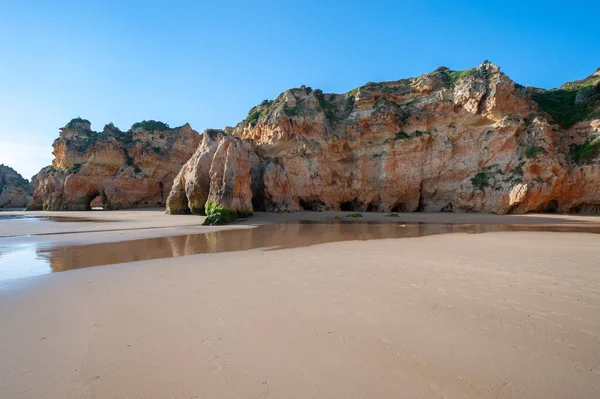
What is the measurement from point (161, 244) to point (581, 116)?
32.0 meters

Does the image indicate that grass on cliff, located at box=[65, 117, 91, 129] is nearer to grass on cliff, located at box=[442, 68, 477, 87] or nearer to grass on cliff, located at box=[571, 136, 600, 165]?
grass on cliff, located at box=[442, 68, 477, 87]

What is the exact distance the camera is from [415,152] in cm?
2759

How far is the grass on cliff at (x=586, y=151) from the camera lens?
70.4 feet

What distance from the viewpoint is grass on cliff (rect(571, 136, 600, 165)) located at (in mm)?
21453

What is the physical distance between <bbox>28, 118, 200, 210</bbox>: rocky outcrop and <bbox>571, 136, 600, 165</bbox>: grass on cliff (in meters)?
39.4

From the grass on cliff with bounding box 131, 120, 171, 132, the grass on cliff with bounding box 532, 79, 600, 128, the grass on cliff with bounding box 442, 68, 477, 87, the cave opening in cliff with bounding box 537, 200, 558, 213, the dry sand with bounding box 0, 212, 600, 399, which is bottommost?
the cave opening in cliff with bounding box 537, 200, 558, 213

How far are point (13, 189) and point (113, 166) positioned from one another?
114 ft

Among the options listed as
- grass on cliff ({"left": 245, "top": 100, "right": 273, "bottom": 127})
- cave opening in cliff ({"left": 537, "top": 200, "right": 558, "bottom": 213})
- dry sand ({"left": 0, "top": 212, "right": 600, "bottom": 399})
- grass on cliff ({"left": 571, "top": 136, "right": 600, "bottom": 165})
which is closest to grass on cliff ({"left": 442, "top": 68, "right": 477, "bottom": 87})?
grass on cliff ({"left": 571, "top": 136, "right": 600, "bottom": 165})

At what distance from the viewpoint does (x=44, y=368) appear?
2480mm

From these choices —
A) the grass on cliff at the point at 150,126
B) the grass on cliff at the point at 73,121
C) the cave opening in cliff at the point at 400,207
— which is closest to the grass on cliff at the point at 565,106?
the cave opening in cliff at the point at 400,207

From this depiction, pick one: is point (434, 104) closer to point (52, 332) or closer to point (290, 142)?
point (290, 142)

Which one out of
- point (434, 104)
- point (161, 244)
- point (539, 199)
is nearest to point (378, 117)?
point (434, 104)

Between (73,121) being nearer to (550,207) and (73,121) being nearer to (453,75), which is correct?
(453,75)

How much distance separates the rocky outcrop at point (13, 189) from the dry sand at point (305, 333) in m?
65.6
